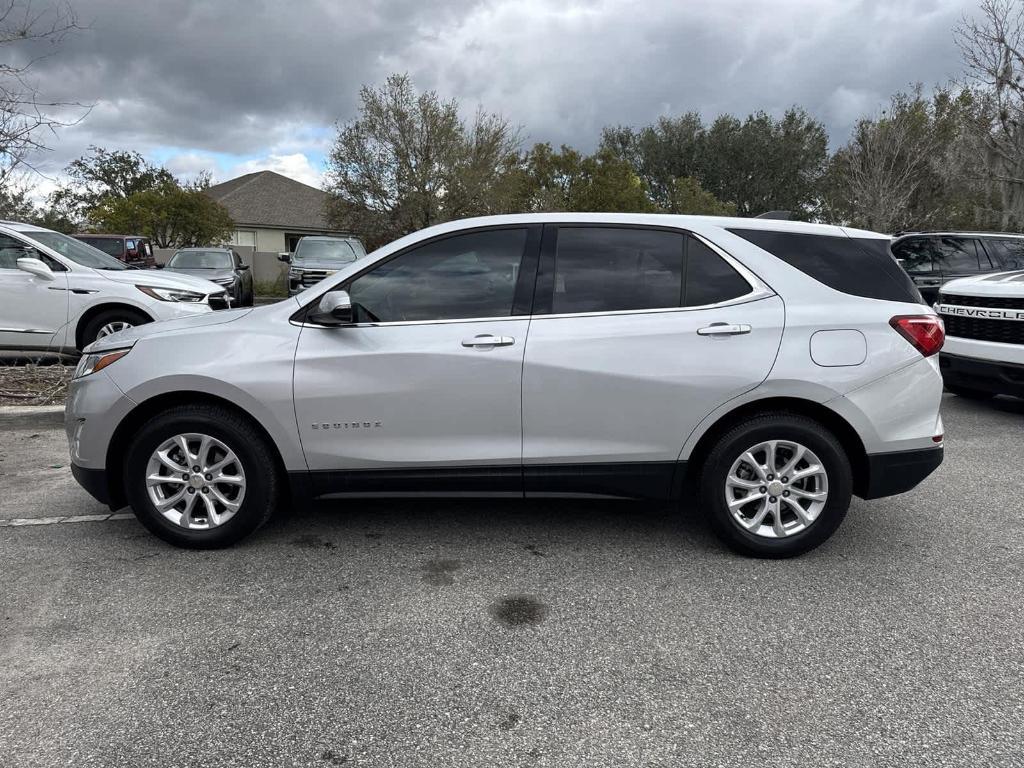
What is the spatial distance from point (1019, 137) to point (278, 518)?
2040 centimetres

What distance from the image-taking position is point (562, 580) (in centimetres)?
349

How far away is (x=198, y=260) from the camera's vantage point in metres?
16.2

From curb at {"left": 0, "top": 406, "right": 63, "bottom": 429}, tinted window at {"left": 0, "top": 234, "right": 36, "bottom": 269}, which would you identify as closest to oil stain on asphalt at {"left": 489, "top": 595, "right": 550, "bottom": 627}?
curb at {"left": 0, "top": 406, "right": 63, "bottom": 429}

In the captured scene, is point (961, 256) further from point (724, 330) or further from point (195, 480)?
point (195, 480)

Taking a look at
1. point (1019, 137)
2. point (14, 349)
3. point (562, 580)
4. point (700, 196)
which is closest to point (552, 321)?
point (562, 580)

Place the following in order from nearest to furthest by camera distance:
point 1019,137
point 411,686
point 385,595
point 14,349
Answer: point 411,686, point 385,595, point 14,349, point 1019,137

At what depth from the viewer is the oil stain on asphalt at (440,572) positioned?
3463mm

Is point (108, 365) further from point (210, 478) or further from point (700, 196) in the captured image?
point (700, 196)

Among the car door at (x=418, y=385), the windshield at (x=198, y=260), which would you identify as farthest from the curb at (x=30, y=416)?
the windshield at (x=198, y=260)

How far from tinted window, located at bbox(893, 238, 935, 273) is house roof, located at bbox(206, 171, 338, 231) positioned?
99.1 feet

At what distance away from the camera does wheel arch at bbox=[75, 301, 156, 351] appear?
8.14m

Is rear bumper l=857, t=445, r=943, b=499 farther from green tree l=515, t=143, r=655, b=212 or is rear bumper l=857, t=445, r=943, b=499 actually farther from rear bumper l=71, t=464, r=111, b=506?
green tree l=515, t=143, r=655, b=212

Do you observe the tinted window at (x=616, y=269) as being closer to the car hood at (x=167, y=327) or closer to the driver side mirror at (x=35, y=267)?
the car hood at (x=167, y=327)

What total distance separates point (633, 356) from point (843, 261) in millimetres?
1248
